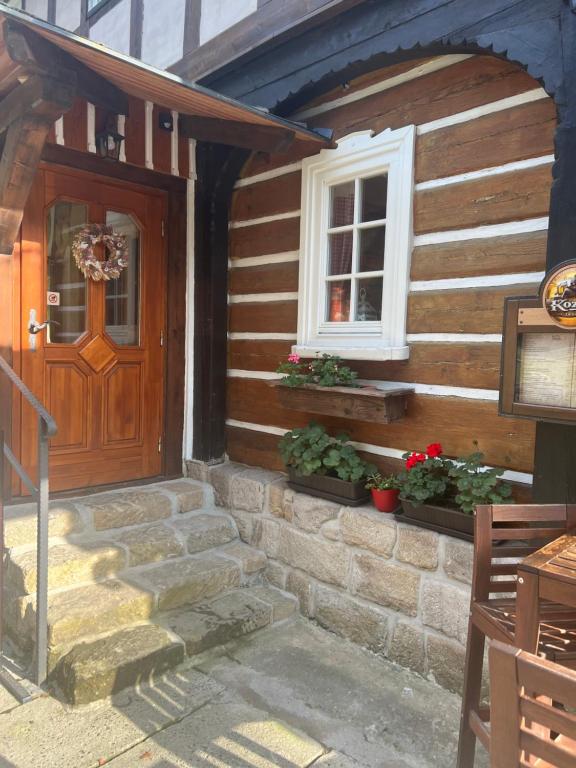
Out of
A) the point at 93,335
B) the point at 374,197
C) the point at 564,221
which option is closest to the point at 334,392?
the point at 374,197

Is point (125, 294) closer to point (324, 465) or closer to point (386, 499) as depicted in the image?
point (324, 465)

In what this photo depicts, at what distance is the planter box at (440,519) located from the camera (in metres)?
2.59

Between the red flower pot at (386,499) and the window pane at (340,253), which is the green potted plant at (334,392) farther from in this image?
the window pane at (340,253)

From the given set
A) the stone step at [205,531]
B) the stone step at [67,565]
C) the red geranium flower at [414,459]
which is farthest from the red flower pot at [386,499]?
the stone step at [67,565]

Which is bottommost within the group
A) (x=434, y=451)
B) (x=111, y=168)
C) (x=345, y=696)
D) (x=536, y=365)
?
(x=345, y=696)

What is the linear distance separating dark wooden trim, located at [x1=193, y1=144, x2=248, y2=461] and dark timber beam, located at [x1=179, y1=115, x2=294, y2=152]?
36 centimetres

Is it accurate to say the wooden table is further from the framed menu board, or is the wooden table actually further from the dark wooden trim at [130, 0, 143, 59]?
the dark wooden trim at [130, 0, 143, 59]

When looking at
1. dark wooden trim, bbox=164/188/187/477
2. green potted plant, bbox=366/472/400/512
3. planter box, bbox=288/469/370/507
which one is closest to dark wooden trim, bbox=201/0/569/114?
dark wooden trim, bbox=164/188/187/477

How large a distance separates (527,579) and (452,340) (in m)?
1.51

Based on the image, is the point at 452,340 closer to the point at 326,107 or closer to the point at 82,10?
the point at 326,107

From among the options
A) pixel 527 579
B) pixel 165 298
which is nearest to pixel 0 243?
pixel 165 298

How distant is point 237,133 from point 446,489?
2434mm

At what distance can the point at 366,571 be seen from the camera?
3.00 meters

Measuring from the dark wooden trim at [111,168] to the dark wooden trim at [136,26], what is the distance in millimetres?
1420
